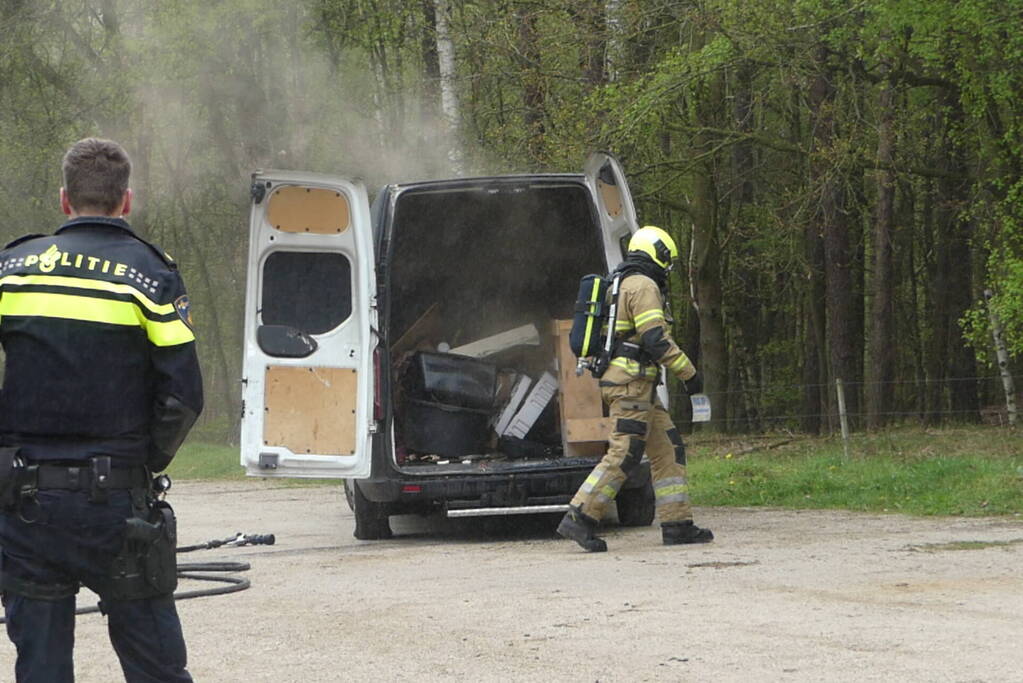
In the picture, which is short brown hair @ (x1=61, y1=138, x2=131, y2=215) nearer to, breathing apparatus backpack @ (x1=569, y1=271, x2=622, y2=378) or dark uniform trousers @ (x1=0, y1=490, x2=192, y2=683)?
dark uniform trousers @ (x1=0, y1=490, x2=192, y2=683)

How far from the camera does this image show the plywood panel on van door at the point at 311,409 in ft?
31.2

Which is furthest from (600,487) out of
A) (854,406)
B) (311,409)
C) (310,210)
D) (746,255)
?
(854,406)

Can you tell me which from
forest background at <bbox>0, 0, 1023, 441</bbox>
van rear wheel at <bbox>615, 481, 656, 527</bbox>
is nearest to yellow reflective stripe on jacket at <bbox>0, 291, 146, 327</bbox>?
van rear wheel at <bbox>615, 481, 656, 527</bbox>

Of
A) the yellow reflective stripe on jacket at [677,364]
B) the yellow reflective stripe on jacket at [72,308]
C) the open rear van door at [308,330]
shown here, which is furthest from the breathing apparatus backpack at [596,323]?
the yellow reflective stripe on jacket at [72,308]

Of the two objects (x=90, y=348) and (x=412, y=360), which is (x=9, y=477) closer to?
(x=90, y=348)

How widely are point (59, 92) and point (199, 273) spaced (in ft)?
30.6

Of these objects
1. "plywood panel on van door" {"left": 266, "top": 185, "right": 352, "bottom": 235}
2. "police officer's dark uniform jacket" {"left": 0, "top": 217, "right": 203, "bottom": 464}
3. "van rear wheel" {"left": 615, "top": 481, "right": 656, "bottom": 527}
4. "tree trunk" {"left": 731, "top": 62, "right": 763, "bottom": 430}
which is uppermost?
"tree trunk" {"left": 731, "top": 62, "right": 763, "bottom": 430}

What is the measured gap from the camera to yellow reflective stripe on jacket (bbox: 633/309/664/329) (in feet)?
30.1

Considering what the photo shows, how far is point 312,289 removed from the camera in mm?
9891

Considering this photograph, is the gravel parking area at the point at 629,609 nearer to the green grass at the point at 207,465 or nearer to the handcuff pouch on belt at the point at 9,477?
the handcuff pouch on belt at the point at 9,477

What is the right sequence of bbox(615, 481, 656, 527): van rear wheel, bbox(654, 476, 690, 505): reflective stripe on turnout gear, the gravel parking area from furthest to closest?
bbox(615, 481, 656, 527): van rear wheel → bbox(654, 476, 690, 505): reflective stripe on turnout gear → the gravel parking area

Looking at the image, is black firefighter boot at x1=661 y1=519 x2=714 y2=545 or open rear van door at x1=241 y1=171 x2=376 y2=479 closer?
black firefighter boot at x1=661 y1=519 x2=714 y2=545

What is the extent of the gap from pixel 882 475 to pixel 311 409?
5.40 m

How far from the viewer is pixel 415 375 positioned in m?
11.4
